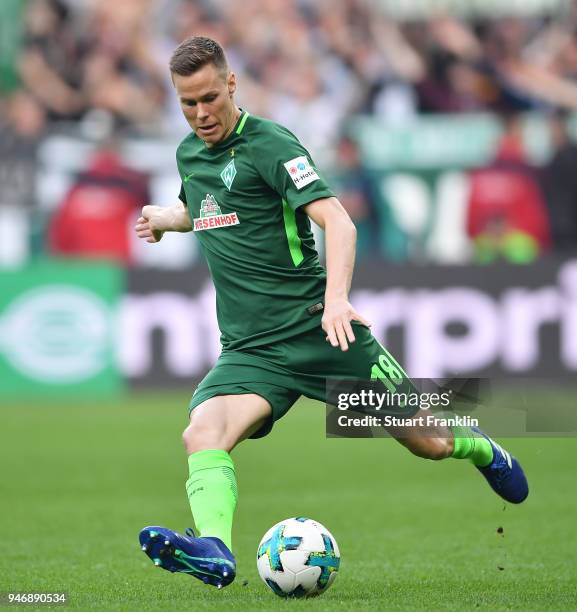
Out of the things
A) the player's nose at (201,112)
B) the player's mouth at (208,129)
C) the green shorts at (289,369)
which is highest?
the player's nose at (201,112)

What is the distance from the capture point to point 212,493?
5270mm

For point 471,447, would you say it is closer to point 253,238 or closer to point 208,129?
point 253,238

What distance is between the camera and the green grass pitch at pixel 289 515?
568cm

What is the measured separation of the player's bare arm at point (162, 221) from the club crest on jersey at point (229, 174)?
57cm

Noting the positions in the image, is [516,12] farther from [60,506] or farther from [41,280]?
[60,506]

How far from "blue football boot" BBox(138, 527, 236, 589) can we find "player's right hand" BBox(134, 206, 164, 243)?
1848 millimetres

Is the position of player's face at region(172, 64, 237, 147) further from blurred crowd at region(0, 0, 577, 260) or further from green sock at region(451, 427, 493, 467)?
blurred crowd at region(0, 0, 577, 260)

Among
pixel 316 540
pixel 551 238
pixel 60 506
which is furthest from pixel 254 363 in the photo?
pixel 551 238

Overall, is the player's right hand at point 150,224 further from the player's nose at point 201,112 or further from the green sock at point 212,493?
the green sock at point 212,493

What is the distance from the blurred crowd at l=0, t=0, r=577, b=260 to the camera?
16.7 m

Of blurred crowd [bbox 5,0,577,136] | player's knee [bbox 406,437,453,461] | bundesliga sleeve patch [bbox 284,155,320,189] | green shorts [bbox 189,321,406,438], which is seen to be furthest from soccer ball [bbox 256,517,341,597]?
blurred crowd [bbox 5,0,577,136]

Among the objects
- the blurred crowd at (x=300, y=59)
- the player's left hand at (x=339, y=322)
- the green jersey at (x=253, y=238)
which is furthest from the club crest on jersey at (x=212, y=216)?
the blurred crowd at (x=300, y=59)

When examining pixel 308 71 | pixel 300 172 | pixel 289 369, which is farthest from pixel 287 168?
pixel 308 71

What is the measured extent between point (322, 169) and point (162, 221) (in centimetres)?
1019
